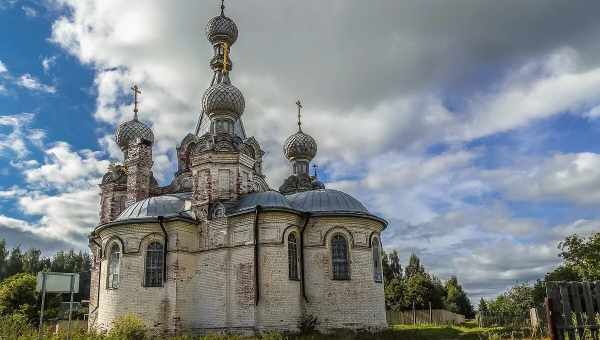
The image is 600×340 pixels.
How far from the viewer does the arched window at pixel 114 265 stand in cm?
1909

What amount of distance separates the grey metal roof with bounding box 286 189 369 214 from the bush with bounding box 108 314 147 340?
7.13m

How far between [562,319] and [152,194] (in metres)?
19.8

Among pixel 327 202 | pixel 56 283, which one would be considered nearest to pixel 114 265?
pixel 56 283

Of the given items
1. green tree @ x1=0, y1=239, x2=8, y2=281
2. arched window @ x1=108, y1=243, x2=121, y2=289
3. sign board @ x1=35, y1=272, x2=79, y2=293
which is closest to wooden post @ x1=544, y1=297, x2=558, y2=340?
sign board @ x1=35, y1=272, x2=79, y2=293

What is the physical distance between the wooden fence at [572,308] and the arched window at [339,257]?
9.98 m

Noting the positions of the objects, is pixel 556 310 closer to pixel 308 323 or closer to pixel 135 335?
pixel 308 323

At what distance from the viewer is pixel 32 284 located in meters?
32.7

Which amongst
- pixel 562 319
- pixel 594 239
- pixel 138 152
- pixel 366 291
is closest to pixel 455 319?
pixel 594 239

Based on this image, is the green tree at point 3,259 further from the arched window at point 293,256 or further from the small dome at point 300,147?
the arched window at point 293,256

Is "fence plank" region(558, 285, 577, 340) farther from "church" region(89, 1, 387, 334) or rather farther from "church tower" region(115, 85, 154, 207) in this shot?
"church tower" region(115, 85, 154, 207)

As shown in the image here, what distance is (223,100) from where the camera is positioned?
23172mm

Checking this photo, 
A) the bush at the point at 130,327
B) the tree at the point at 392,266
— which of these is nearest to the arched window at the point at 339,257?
the bush at the point at 130,327

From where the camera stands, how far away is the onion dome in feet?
91.5

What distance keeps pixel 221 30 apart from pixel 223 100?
6.53 meters
